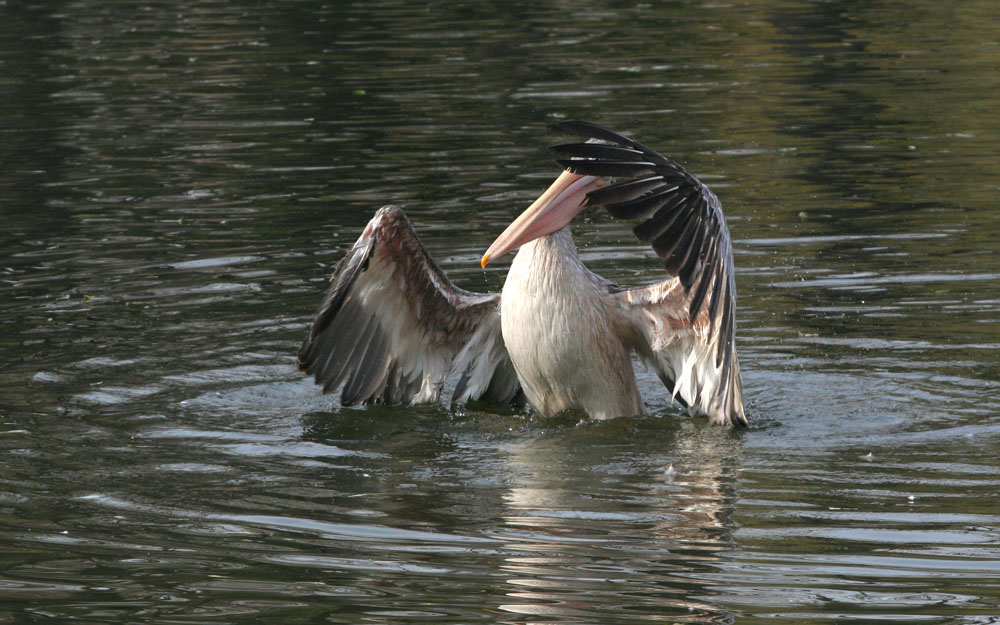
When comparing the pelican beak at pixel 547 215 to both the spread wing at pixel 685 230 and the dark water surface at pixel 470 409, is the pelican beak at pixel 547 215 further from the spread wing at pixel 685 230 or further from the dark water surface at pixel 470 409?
the dark water surface at pixel 470 409

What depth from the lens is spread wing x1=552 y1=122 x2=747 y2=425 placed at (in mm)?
5945

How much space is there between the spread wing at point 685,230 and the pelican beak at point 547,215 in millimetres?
440

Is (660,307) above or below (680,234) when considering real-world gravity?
below

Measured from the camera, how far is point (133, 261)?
32.1 feet

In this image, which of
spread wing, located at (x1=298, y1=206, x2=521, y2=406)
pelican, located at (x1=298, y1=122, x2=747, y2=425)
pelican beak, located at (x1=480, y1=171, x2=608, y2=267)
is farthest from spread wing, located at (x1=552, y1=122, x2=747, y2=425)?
spread wing, located at (x1=298, y1=206, x2=521, y2=406)

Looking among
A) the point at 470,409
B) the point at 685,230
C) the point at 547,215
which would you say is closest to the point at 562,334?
the point at 547,215

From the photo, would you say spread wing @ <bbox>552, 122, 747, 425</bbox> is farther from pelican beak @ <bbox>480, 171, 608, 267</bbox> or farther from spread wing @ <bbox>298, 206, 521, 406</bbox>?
spread wing @ <bbox>298, 206, 521, 406</bbox>

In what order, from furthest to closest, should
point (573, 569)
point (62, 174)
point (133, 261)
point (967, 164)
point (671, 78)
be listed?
point (671, 78) < point (62, 174) < point (967, 164) < point (133, 261) < point (573, 569)

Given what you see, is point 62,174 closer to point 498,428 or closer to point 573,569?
point 498,428

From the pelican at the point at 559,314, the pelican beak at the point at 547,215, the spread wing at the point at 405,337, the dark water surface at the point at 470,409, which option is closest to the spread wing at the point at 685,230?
the pelican at the point at 559,314

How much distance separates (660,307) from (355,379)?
1.56m

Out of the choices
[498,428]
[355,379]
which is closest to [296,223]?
[355,379]

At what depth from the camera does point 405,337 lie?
24.5 feet

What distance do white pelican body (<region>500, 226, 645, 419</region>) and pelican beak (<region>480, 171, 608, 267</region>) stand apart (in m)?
0.07
